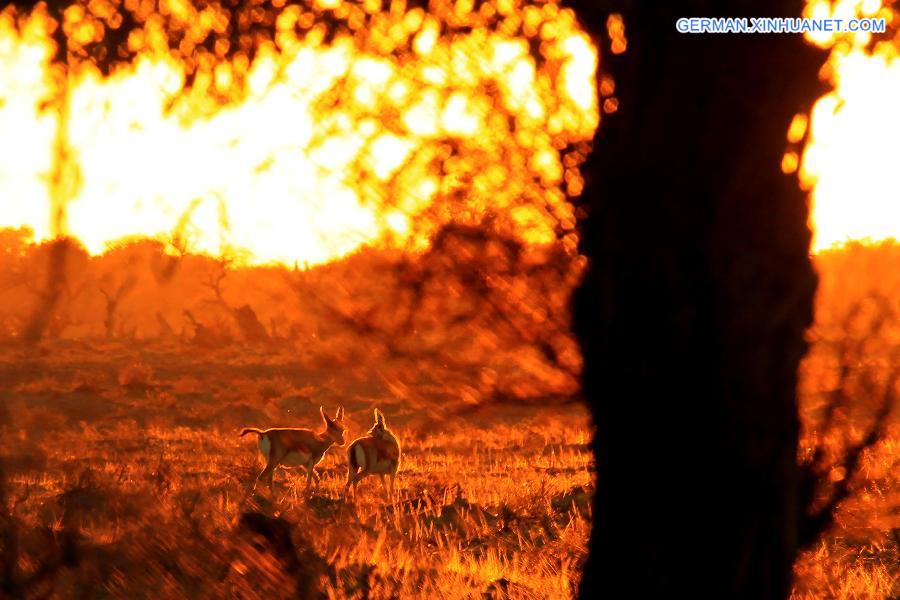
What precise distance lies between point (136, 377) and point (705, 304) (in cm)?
4095

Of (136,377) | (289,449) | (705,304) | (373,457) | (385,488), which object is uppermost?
(136,377)

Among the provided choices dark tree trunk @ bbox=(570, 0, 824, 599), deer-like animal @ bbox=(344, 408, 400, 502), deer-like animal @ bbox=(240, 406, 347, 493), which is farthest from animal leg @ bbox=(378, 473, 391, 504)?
dark tree trunk @ bbox=(570, 0, 824, 599)

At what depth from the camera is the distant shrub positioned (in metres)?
43.7

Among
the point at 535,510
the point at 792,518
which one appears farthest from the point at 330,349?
the point at 535,510

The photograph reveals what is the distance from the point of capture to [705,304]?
5.39 metres

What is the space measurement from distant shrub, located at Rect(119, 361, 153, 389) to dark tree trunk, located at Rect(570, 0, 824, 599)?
39174 mm

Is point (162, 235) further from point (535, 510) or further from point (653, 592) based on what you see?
point (535, 510)

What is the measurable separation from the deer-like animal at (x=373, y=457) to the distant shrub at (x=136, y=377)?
29010 millimetres

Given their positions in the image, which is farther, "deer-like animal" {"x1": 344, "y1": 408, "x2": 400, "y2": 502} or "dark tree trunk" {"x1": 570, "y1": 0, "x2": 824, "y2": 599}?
"deer-like animal" {"x1": 344, "y1": 408, "x2": 400, "y2": 502}

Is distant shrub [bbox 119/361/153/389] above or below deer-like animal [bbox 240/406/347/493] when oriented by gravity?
above

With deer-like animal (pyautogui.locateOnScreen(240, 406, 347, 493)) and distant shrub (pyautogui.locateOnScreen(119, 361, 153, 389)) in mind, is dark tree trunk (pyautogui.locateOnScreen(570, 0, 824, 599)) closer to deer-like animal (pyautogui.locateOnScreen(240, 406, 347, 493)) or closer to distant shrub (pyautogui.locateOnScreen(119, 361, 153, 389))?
deer-like animal (pyautogui.locateOnScreen(240, 406, 347, 493))

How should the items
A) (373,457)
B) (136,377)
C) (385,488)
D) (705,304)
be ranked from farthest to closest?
(136,377)
(385,488)
(373,457)
(705,304)

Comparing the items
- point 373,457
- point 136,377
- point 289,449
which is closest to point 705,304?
point 373,457

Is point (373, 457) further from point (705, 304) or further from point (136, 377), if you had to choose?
point (136, 377)
